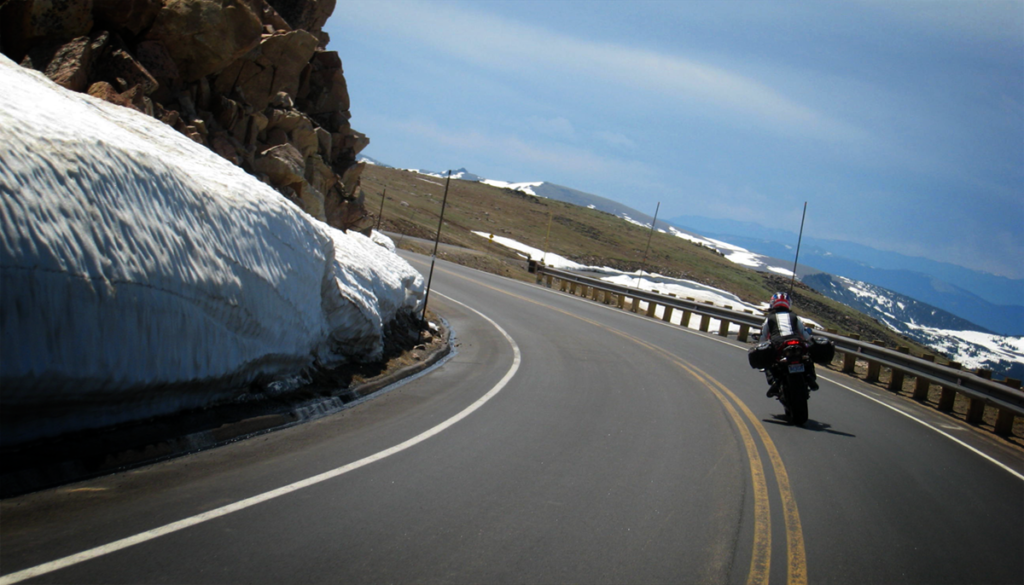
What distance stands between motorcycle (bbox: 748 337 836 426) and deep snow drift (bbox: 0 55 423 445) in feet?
22.1

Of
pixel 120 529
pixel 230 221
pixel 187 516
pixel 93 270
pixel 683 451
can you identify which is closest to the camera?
pixel 120 529

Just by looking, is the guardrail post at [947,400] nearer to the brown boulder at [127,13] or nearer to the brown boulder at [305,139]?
the brown boulder at [305,139]

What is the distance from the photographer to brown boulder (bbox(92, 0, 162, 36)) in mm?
11609

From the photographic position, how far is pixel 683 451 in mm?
7652

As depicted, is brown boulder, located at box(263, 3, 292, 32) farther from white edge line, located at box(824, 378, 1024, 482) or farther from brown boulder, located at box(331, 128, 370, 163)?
white edge line, located at box(824, 378, 1024, 482)

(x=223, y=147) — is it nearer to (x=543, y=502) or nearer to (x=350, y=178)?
(x=350, y=178)

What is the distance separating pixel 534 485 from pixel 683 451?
8.15 feet

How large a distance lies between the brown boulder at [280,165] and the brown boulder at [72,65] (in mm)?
4223

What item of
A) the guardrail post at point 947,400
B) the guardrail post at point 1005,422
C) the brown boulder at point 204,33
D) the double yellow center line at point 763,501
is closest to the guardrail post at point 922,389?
the guardrail post at point 947,400

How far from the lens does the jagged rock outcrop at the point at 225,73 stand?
1051 centimetres

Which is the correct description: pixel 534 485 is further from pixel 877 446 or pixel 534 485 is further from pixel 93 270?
pixel 877 446

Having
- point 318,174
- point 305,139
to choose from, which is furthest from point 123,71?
point 318,174

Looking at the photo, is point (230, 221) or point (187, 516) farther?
point (230, 221)

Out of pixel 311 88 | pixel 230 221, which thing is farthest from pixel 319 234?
pixel 311 88
